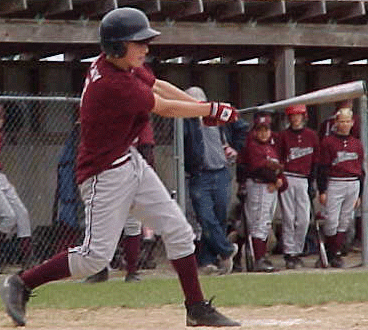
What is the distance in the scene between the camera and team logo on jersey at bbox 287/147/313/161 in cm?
1299

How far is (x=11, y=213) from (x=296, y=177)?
2966mm

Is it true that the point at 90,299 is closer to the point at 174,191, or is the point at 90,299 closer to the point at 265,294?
the point at 265,294

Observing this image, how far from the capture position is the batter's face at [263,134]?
1274 centimetres

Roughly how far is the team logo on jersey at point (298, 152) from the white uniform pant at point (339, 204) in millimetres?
456

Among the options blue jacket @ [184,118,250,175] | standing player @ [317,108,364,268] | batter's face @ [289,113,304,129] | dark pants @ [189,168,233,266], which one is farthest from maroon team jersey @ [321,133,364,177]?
dark pants @ [189,168,233,266]

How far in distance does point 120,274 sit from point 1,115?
6.30 ft

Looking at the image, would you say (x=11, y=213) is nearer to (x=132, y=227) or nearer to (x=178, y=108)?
(x=132, y=227)

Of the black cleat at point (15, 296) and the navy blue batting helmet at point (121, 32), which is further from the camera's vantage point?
the black cleat at point (15, 296)

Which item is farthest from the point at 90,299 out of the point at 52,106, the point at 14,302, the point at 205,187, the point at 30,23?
the point at 52,106

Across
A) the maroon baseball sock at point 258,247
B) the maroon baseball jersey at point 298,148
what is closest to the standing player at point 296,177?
the maroon baseball jersey at point 298,148

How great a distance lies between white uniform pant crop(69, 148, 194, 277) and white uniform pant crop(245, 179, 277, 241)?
5500 mm

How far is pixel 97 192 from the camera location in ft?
23.6

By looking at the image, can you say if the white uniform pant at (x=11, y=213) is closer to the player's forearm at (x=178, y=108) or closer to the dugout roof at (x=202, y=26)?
the dugout roof at (x=202, y=26)

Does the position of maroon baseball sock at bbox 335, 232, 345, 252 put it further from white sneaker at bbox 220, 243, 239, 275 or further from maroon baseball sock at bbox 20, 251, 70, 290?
maroon baseball sock at bbox 20, 251, 70, 290
